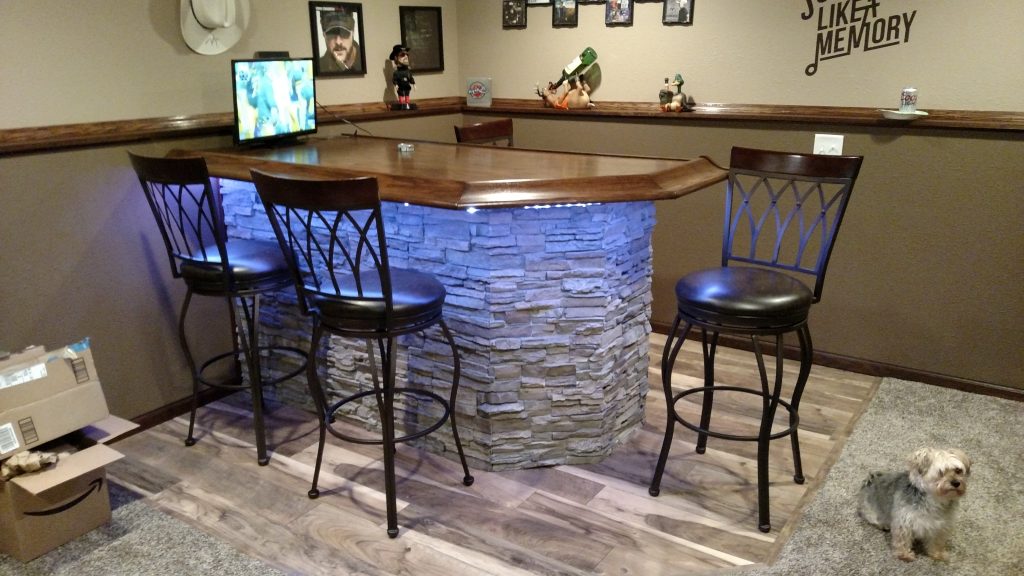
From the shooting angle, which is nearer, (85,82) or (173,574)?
(173,574)

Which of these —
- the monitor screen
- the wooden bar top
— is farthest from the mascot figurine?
the monitor screen

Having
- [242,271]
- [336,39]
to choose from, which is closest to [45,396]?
[242,271]

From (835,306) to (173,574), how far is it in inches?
113

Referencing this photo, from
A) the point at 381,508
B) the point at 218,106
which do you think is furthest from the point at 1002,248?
the point at 218,106

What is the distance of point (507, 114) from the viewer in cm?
423

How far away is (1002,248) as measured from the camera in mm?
3045

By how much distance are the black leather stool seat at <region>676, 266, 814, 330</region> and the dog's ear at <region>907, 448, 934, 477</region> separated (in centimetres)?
47

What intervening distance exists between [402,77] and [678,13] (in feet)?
4.54

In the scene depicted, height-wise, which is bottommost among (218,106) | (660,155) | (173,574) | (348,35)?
(173,574)

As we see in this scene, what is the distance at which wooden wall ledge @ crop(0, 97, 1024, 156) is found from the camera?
2572mm

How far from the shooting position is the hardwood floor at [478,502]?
7.21ft

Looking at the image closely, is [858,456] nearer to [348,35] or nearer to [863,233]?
[863,233]

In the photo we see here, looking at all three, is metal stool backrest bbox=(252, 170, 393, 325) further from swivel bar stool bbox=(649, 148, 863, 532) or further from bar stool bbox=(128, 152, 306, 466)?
swivel bar stool bbox=(649, 148, 863, 532)

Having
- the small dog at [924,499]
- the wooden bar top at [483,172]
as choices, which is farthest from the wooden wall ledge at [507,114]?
the small dog at [924,499]
